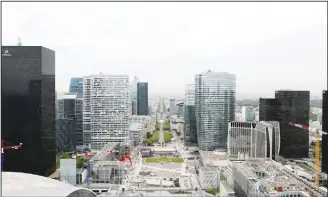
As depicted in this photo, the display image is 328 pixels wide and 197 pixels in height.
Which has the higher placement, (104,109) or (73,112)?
(104,109)

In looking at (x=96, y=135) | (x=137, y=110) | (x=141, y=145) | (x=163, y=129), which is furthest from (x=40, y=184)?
(x=137, y=110)

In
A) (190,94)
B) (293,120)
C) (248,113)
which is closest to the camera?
(293,120)

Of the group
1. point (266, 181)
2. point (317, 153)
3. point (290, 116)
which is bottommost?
point (317, 153)

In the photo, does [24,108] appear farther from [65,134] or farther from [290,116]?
[290,116]

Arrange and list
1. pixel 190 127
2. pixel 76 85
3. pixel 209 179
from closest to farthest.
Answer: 1. pixel 209 179
2. pixel 190 127
3. pixel 76 85

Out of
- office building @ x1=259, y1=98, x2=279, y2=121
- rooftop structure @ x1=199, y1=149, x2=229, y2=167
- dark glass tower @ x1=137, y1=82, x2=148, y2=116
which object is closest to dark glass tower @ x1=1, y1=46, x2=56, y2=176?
rooftop structure @ x1=199, y1=149, x2=229, y2=167

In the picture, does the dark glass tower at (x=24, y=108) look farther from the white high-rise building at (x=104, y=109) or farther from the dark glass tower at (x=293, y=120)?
the dark glass tower at (x=293, y=120)

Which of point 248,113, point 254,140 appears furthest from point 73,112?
point 248,113
